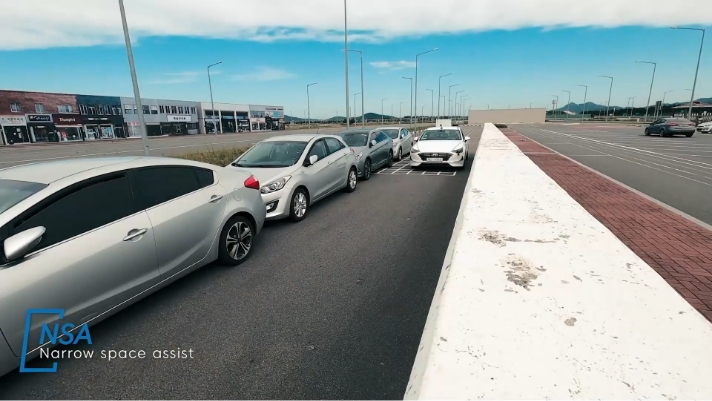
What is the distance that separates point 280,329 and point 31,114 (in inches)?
2193

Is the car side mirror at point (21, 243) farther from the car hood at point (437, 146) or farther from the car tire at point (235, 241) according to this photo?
the car hood at point (437, 146)

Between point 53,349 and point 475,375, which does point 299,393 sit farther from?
point 53,349

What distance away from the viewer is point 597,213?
5832 millimetres

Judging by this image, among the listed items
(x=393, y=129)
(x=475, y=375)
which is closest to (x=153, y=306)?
(x=475, y=375)

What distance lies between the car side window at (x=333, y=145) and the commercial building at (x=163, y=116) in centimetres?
5293

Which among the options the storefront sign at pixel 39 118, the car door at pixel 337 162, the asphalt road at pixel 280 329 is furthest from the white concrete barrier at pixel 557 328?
the storefront sign at pixel 39 118

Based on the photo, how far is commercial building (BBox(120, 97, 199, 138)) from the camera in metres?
54.8

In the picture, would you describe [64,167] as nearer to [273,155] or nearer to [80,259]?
[80,259]

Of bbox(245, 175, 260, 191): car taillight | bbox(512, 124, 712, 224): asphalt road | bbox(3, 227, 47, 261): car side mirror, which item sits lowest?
bbox(512, 124, 712, 224): asphalt road

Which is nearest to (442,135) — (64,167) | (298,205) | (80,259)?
(298,205)

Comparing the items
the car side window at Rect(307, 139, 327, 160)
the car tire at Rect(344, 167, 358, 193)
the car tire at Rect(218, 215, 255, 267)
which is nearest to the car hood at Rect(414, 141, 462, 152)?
the car tire at Rect(344, 167, 358, 193)

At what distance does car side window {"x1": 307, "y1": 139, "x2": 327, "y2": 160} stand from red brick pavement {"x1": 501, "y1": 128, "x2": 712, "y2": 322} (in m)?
5.22

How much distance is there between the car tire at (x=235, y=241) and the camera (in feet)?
14.4

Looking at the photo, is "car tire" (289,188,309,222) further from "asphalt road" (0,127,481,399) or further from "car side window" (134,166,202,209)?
"car side window" (134,166,202,209)
